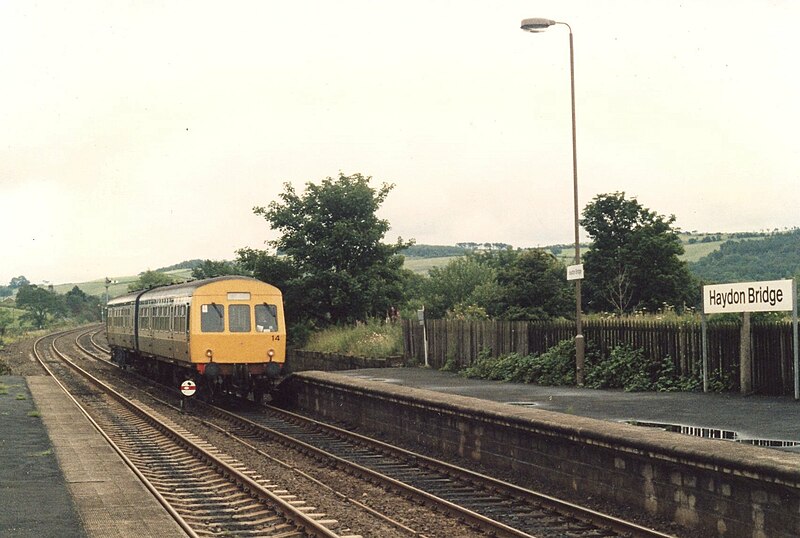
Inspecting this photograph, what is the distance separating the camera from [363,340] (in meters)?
36.5

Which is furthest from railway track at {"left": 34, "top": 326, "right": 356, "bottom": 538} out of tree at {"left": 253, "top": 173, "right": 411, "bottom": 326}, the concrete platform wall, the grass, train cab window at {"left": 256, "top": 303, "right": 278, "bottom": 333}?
the grass

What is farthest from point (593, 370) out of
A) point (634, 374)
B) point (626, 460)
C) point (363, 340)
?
point (363, 340)

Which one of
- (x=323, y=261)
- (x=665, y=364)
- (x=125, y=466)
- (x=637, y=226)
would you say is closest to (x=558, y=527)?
(x=125, y=466)

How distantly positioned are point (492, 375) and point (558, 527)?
1448 cm

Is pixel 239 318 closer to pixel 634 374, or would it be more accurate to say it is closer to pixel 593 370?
pixel 593 370

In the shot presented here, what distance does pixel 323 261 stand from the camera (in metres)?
42.7

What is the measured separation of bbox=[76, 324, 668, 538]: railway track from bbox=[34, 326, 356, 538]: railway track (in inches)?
58.0

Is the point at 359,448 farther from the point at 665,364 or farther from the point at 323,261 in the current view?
the point at 323,261

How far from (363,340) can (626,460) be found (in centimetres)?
2481

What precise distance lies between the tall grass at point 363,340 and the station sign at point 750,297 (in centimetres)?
1642

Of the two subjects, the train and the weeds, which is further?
the train

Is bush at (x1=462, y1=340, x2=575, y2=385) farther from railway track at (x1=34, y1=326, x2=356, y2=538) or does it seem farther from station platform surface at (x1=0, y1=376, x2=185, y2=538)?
station platform surface at (x1=0, y1=376, x2=185, y2=538)

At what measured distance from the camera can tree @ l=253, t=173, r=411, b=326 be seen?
137 ft

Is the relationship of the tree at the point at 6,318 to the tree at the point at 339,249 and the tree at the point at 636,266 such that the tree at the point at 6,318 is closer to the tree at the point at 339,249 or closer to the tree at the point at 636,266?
the tree at the point at 636,266
